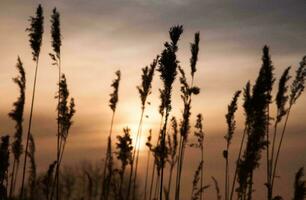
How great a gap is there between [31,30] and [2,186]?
4.01 meters

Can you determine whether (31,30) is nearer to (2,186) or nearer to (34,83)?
(34,83)

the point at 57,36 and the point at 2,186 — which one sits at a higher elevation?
the point at 57,36

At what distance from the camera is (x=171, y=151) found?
1369 cm

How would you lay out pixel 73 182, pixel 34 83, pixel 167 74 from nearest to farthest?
pixel 167 74 → pixel 34 83 → pixel 73 182

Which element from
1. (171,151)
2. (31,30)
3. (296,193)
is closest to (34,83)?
(31,30)

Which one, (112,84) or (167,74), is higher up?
(112,84)

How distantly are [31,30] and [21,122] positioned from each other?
8.23 ft

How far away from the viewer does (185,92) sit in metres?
9.48

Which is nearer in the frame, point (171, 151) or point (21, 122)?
point (21, 122)

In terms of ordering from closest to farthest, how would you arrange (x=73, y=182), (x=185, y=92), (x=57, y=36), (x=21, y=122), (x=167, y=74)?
(x=167, y=74), (x=185, y=92), (x=57, y=36), (x=21, y=122), (x=73, y=182)

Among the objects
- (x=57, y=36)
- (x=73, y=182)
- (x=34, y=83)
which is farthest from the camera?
(x=73, y=182)

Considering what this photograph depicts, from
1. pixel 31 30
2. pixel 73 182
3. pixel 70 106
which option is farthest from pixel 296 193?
pixel 73 182

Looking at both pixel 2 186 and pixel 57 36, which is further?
pixel 57 36

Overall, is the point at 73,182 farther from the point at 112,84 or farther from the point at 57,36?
the point at 57,36
